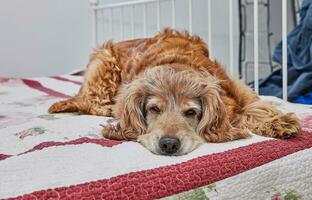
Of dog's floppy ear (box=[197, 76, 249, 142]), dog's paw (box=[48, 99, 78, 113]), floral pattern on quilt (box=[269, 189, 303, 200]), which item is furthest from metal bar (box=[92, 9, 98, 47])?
floral pattern on quilt (box=[269, 189, 303, 200])

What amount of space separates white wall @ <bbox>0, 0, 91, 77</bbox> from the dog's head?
6.64ft

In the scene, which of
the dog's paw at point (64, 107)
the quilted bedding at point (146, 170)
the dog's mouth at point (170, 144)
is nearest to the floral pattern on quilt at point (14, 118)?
the dog's paw at point (64, 107)

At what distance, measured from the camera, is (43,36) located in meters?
3.13

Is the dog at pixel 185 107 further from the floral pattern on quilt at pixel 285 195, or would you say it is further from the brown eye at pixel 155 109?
the floral pattern on quilt at pixel 285 195

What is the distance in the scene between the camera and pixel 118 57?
1725 mm

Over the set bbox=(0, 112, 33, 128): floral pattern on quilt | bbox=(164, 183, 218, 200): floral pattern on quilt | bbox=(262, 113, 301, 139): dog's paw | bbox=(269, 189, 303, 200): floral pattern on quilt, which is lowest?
bbox=(269, 189, 303, 200): floral pattern on quilt

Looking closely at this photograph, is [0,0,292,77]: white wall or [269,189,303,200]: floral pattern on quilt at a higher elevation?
[0,0,292,77]: white wall

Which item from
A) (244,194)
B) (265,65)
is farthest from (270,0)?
(244,194)

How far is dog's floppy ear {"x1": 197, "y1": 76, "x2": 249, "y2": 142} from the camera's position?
1111 millimetres

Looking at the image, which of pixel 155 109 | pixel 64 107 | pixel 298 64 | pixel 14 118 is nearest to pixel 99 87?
pixel 64 107

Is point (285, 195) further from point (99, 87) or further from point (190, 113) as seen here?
point (99, 87)

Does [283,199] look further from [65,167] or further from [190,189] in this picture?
[65,167]

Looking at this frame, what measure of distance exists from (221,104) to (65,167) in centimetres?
56

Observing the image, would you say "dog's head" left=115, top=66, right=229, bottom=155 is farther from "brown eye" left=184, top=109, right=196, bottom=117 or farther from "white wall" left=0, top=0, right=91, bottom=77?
"white wall" left=0, top=0, right=91, bottom=77
